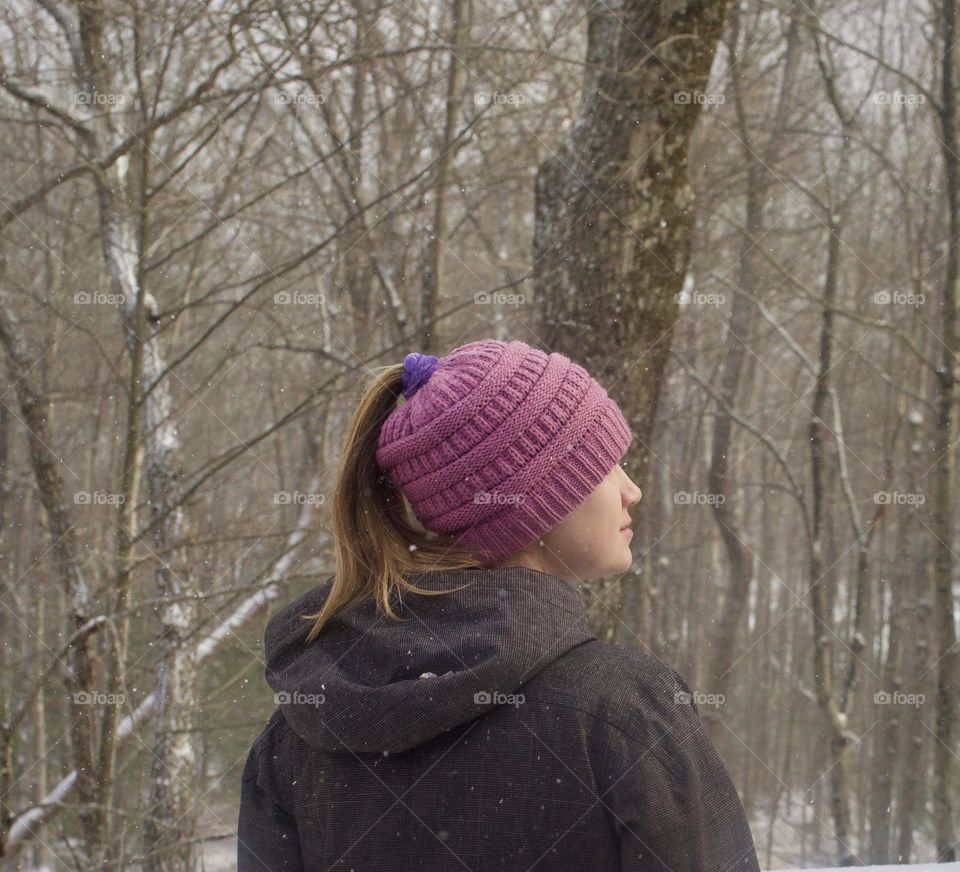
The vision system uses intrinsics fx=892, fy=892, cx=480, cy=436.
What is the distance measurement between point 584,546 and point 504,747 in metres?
0.40

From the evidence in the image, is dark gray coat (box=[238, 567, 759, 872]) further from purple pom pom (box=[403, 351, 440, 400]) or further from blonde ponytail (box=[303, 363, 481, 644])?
purple pom pom (box=[403, 351, 440, 400])

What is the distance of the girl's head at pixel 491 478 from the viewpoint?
1444 millimetres

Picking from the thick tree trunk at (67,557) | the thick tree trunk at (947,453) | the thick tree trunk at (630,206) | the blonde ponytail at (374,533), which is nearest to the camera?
the blonde ponytail at (374,533)

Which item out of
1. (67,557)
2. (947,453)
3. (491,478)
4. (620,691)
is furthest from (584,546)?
(947,453)

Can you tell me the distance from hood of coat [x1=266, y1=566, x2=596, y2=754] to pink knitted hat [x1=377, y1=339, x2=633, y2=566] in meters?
0.13

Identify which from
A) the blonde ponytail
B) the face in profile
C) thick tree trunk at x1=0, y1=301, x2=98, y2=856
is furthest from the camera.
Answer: thick tree trunk at x1=0, y1=301, x2=98, y2=856

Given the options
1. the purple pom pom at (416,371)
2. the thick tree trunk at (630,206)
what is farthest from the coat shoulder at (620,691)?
the thick tree trunk at (630,206)

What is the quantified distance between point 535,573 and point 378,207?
4.84 metres

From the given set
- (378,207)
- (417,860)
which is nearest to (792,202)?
(378,207)

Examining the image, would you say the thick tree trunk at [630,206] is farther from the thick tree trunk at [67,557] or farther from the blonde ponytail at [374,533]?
the thick tree trunk at [67,557]

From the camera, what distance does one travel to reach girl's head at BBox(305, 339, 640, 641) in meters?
1.44

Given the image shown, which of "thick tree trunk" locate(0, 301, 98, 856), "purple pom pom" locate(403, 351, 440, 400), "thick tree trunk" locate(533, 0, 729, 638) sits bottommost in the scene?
"thick tree trunk" locate(0, 301, 98, 856)

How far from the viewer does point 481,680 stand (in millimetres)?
1143

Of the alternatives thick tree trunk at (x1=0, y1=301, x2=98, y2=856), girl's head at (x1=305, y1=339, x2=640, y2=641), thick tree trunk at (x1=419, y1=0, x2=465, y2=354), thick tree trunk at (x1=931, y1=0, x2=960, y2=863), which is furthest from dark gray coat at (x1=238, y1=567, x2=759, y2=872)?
thick tree trunk at (x1=931, y1=0, x2=960, y2=863)
